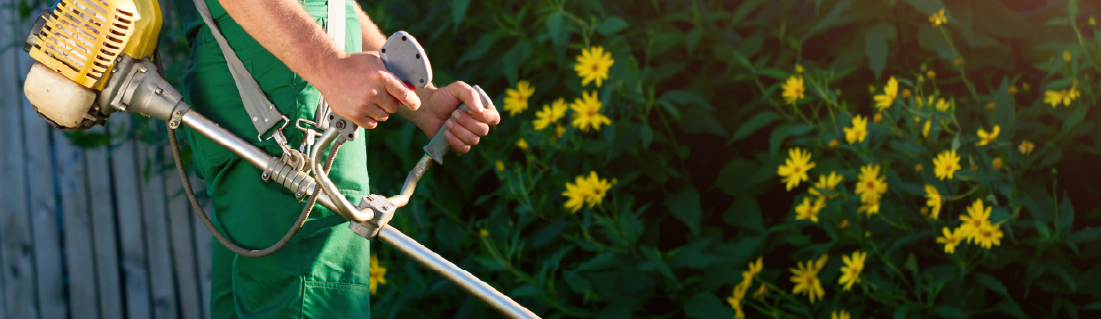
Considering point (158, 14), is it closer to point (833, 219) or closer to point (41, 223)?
point (833, 219)

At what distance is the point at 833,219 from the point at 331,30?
1296 millimetres

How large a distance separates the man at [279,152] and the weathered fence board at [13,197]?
1710mm

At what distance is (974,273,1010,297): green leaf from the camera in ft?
5.99

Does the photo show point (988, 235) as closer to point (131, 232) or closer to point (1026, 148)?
point (1026, 148)

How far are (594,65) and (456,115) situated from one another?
815 mm

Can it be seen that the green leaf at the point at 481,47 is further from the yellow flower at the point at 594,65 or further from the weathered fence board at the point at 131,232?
the weathered fence board at the point at 131,232

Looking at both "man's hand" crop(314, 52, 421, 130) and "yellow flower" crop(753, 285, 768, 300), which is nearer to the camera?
"man's hand" crop(314, 52, 421, 130)

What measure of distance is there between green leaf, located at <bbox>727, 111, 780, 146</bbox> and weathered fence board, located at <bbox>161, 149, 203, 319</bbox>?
1643 mm

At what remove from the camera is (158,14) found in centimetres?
115

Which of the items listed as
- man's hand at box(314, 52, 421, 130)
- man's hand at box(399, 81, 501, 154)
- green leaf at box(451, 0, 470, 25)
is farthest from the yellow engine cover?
green leaf at box(451, 0, 470, 25)

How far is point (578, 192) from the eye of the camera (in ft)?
6.73

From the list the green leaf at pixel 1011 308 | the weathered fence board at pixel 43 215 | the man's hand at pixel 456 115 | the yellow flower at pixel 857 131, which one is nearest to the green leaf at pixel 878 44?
the yellow flower at pixel 857 131

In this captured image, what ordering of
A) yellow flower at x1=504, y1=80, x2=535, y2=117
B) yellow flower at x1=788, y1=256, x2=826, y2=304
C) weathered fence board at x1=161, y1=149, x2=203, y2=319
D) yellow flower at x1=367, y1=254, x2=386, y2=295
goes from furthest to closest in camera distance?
1. weathered fence board at x1=161, y1=149, x2=203, y2=319
2. yellow flower at x1=367, y1=254, x2=386, y2=295
3. yellow flower at x1=504, y1=80, x2=535, y2=117
4. yellow flower at x1=788, y1=256, x2=826, y2=304

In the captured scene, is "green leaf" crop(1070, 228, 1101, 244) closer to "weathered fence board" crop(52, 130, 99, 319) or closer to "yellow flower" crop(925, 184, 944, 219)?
"yellow flower" crop(925, 184, 944, 219)
